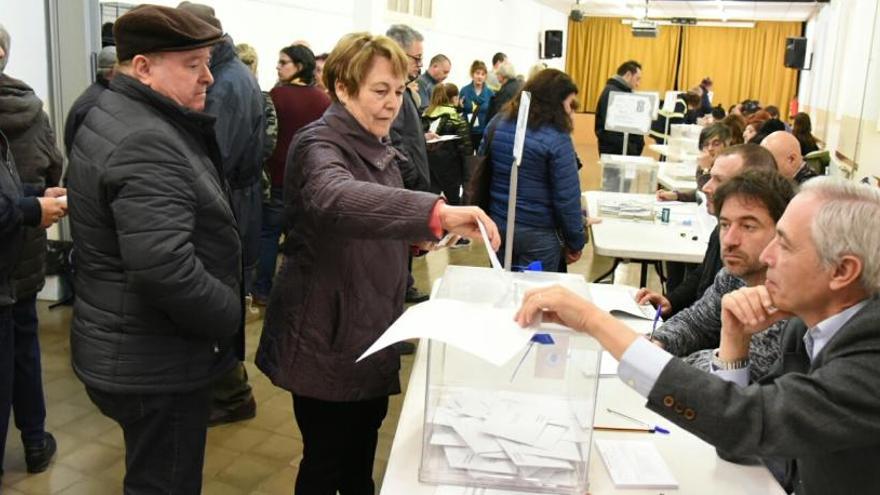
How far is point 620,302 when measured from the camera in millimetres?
2523

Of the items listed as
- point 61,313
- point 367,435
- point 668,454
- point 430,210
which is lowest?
point 61,313

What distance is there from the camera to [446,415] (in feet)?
4.70

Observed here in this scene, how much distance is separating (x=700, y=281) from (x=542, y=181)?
87 cm

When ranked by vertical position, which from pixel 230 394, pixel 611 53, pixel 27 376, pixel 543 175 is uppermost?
pixel 611 53

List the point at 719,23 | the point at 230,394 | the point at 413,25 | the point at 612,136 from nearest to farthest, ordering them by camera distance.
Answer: the point at 230,394, the point at 612,136, the point at 413,25, the point at 719,23

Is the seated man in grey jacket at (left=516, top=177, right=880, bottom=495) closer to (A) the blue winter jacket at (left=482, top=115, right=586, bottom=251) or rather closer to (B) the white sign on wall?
(A) the blue winter jacket at (left=482, top=115, right=586, bottom=251)

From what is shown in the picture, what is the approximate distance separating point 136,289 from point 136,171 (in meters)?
0.25

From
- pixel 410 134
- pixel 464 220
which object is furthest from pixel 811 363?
pixel 410 134

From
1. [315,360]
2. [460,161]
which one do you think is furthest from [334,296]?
[460,161]

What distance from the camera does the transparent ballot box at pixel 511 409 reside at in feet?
4.37

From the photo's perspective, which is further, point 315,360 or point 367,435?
point 367,435

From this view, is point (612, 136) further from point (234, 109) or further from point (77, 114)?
point (77, 114)

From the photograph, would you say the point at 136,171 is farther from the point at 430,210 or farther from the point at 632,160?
the point at 632,160

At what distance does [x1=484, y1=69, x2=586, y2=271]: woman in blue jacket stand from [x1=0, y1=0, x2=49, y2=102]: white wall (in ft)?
8.07
